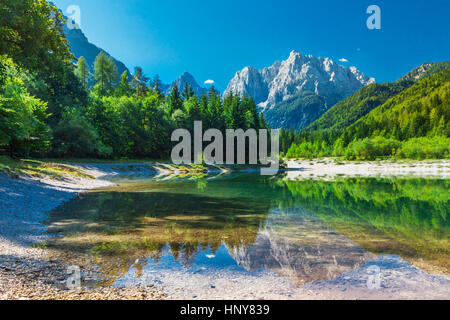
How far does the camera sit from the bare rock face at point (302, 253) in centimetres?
538

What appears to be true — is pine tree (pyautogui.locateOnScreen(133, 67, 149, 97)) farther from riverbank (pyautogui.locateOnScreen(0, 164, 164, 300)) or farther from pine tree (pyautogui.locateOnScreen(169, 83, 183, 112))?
riverbank (pyautogui.locateOnScreen(0, 164, 164, 300))

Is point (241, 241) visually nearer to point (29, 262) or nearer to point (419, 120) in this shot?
point (29, 262)

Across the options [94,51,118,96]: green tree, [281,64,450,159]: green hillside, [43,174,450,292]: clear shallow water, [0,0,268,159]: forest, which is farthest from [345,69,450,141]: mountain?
[43,174,450,292]: clear shallow water

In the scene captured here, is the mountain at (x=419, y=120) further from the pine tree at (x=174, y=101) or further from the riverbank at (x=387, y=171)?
the pine tree at (x=174, y=101)

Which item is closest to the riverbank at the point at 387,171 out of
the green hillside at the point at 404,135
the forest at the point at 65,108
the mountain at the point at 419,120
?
the green hillside at the point at 404,135

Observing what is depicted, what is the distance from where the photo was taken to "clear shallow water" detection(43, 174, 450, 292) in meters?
5.26

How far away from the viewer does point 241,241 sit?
25.0ft

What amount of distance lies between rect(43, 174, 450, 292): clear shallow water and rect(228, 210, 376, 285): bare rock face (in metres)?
0.02

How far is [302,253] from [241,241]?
1877 millimetres

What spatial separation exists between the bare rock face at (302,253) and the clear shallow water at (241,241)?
24 mm
